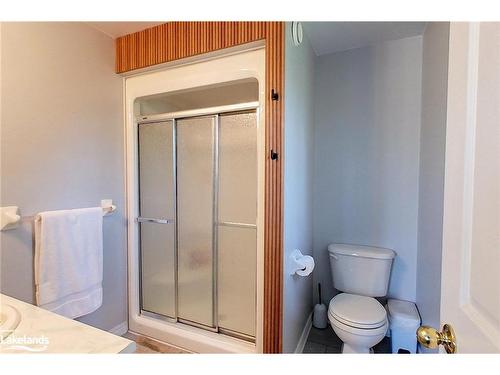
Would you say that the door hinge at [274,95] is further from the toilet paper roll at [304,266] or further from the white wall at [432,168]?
the toilet paper roll at [304,266]

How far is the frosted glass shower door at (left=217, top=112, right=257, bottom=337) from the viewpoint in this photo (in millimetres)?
1562

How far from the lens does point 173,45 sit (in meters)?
1.52

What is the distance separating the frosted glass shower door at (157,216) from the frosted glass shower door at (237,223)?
45cm

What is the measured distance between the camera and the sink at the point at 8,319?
65cm

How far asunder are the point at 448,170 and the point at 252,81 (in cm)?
129

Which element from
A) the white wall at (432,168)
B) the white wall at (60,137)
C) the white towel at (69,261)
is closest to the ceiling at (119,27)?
the white wall at (60,137)

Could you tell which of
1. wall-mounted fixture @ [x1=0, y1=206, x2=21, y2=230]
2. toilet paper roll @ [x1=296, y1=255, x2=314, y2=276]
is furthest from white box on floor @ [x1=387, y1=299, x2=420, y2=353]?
wall-mounted fixture @ [x1=0, y1=206, x2=21, y2=230]

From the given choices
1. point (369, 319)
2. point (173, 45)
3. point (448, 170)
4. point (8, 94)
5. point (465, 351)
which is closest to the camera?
point (465, 351)

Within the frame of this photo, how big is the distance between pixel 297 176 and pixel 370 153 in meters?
0.79

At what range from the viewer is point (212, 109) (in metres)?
1.60

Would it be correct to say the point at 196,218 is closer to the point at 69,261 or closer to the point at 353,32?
the point at 69,261
